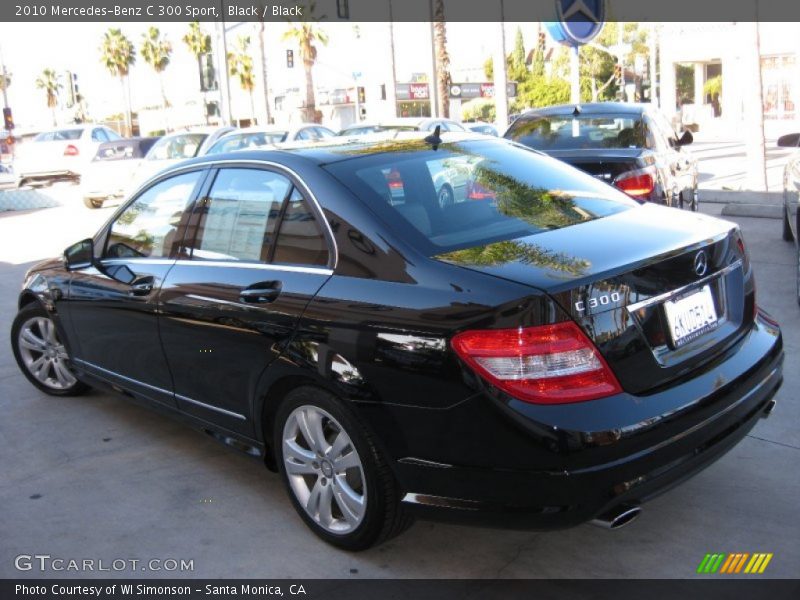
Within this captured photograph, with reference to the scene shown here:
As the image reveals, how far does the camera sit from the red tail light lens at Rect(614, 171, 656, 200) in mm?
7430

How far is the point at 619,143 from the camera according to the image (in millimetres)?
8375

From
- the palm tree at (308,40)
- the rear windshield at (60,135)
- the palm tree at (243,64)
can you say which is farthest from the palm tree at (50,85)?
the rear windshield at (60,135)

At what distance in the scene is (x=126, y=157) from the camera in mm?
19266

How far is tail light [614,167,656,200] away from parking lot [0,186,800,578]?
2.60 meters

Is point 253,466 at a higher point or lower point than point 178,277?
lower

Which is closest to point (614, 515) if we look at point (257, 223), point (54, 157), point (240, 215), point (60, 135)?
point (257, 223)

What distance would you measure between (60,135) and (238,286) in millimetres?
27156

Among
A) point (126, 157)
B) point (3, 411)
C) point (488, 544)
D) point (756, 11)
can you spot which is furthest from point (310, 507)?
point (126, 157)

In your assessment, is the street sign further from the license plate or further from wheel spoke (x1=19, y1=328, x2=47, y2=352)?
the license plate

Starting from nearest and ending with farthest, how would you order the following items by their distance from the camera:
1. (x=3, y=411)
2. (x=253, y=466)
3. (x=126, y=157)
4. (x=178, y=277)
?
(x=178, y=277)
(x=253, y=466)
(x=3, y=411)
(x=126, y=157)

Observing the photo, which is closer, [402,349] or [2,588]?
[402,349]

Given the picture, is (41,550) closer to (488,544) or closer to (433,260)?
(488,544)

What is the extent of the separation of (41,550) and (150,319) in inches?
48.1

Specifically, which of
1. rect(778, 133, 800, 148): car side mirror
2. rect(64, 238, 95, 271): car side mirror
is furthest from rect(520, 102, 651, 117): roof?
rect(64, 238, 95, 271): car side mirror
